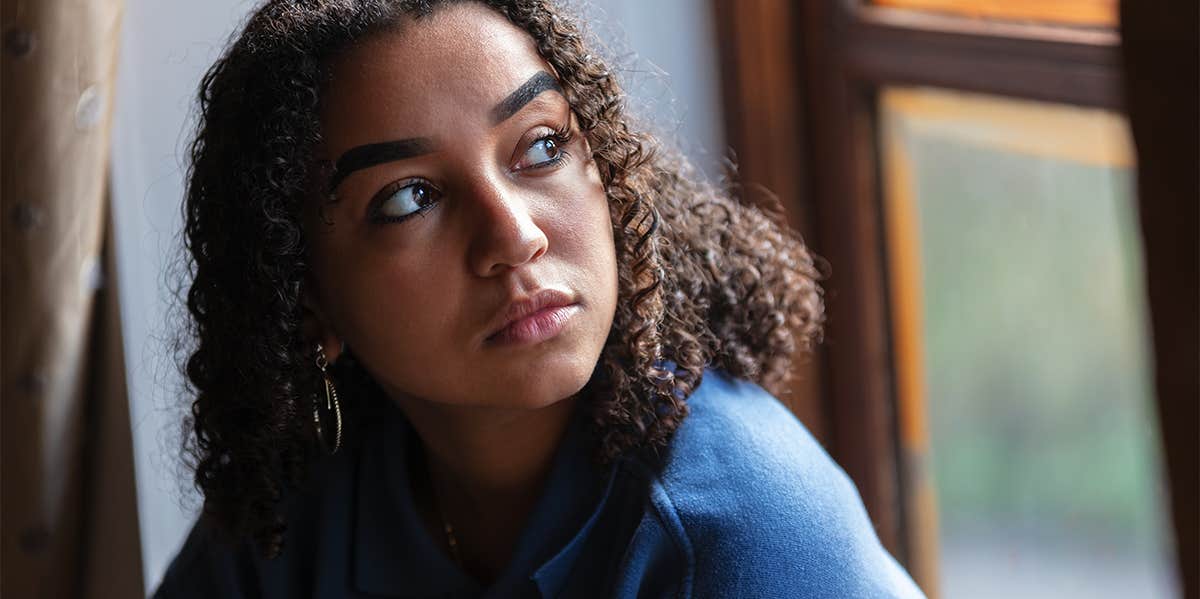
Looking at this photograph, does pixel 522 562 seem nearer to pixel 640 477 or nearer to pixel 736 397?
pixel 640 477

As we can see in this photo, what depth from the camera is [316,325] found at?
1.18m

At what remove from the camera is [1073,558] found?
5.24 feet

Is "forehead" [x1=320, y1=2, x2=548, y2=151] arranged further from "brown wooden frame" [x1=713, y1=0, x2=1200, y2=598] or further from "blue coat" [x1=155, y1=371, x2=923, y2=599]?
"brown wooden frame" [x1=713, y1=0, x2=1200, y2=598]

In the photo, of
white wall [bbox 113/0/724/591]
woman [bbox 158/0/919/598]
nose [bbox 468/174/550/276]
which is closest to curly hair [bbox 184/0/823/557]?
woman [bbox 158/0/919/598]

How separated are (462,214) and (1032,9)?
0.72m

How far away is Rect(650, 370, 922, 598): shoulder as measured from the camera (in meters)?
1.07

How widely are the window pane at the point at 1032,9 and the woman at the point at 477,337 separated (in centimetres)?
41

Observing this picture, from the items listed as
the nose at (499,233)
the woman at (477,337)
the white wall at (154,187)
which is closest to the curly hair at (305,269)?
the woman at (477,337)

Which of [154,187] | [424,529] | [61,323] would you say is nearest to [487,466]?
[424,529]

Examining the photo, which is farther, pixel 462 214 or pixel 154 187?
pixel 154 187

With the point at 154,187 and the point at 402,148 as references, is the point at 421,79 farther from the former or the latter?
the point at 154,187

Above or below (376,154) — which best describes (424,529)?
below

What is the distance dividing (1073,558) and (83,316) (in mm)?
1135

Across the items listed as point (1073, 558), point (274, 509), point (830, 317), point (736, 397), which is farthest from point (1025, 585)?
point (274, 509)
